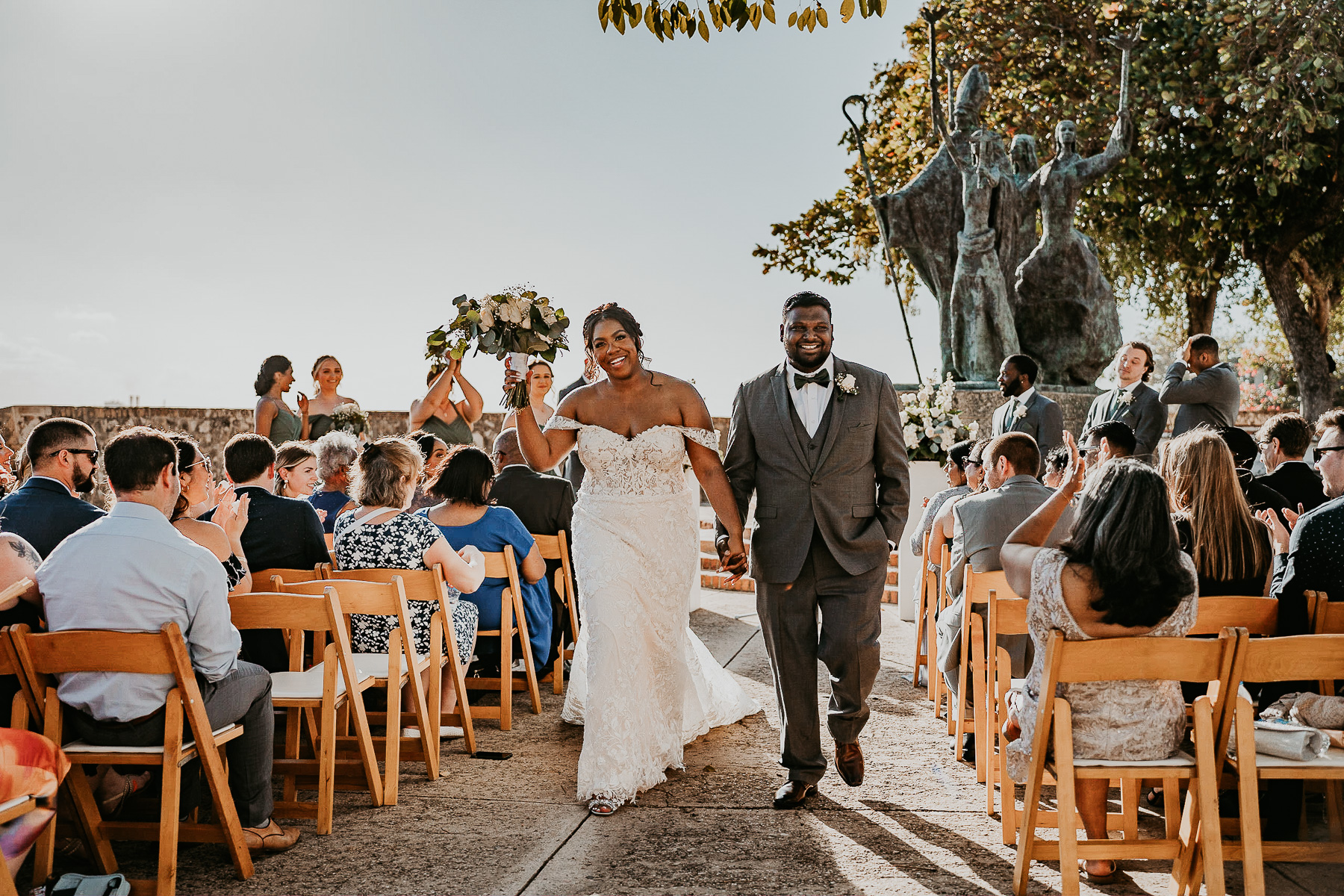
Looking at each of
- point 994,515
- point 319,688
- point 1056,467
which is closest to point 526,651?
point 319,688

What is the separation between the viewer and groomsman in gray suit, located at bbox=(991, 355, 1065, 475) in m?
7.75

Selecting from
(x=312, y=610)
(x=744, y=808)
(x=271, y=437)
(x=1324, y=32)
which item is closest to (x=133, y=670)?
(x=312, y=610)

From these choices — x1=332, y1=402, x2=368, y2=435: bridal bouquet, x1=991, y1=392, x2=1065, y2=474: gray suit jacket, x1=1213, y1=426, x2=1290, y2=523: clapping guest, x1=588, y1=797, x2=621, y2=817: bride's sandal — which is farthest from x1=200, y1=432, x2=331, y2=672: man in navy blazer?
x1=991, y1=392, x2=1065, y2=474: gray suit jacket

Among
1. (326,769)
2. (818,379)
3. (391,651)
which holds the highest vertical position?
(818,379)

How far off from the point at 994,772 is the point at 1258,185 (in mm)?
14499

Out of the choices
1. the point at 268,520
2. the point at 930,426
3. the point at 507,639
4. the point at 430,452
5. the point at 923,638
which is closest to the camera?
the point at 268,520

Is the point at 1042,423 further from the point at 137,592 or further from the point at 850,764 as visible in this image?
the point at 137,592

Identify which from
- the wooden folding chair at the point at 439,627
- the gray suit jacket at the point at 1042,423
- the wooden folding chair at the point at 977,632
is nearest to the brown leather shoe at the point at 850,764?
the wooden folding chair at the point at 977,632

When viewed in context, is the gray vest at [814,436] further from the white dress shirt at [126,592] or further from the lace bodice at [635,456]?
the white dress shirt at [126,592]

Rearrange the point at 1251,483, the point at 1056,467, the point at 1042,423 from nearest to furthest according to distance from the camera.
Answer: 1. the point at 1251,483
2. the point at 1056,467
3. the point at 1042,423

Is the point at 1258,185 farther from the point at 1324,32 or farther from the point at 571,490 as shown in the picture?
the point at 571,490

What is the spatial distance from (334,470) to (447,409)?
251cm

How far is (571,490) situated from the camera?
6.51m

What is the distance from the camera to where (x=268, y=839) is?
3.70m
